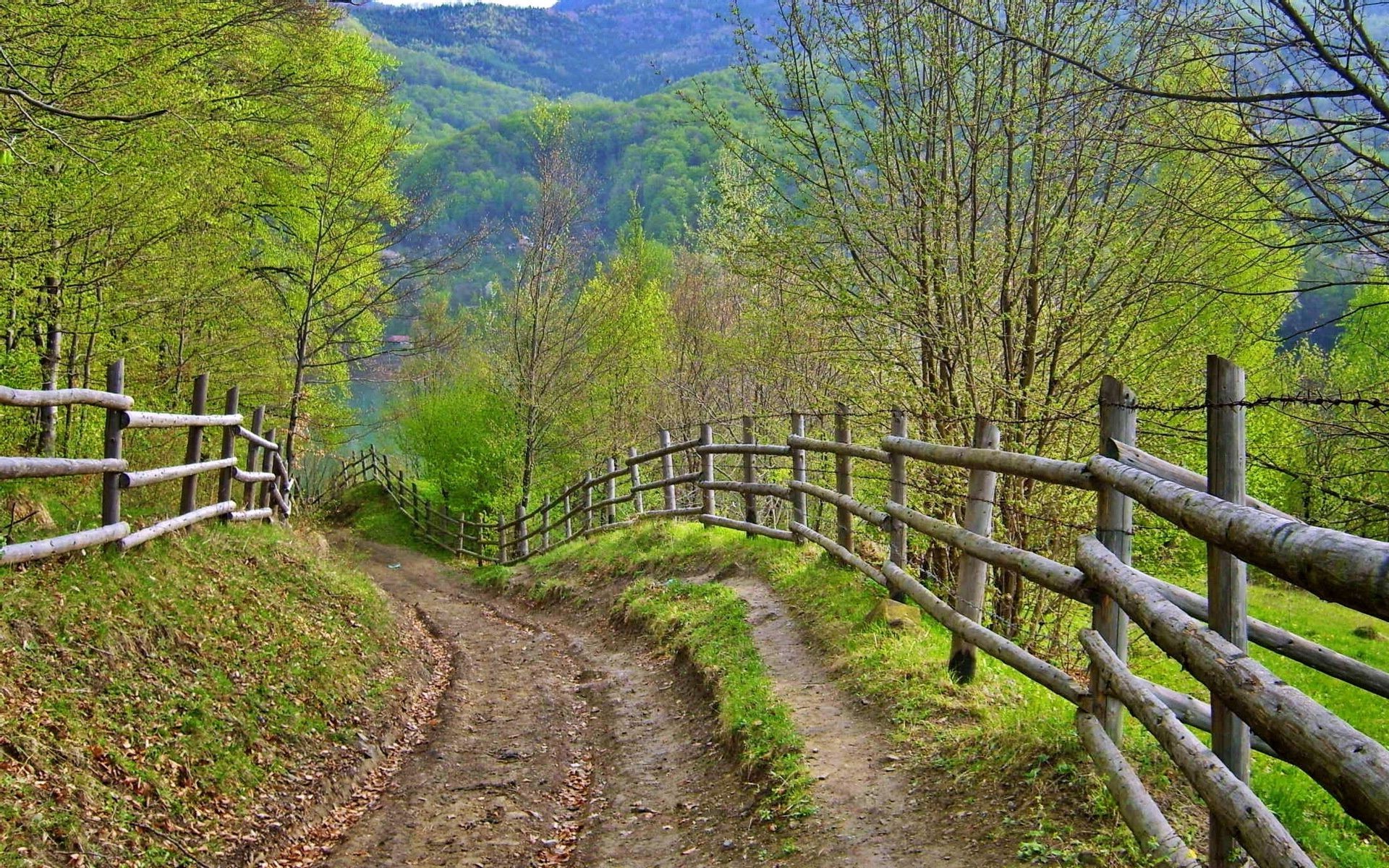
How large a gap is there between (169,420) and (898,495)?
5.61m

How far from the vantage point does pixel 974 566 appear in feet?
17.3

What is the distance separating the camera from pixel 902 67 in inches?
297

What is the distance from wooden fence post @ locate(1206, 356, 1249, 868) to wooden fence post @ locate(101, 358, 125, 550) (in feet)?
21.4

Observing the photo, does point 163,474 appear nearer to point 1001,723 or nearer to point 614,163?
point 1001,723

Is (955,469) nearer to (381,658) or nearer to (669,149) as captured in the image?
(381,658)

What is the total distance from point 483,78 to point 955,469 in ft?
648

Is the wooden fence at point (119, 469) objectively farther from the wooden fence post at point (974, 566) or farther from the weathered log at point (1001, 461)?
the wooden fence post at point (974, 566)

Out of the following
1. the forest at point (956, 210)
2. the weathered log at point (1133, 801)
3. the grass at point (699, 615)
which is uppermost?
the forest at point (956, 210)

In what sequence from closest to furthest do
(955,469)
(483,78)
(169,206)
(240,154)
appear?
(955,469)
(169,206)
(240,154)
(483,78)

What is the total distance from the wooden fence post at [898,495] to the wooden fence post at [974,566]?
1356 mm

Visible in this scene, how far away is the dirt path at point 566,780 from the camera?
491 cm

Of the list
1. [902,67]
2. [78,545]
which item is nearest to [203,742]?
[78,545]

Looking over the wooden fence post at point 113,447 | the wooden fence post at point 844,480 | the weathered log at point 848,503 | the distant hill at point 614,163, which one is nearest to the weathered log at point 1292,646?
the weathered log at point 848,503

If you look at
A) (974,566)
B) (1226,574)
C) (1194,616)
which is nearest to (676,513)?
(974,566)
